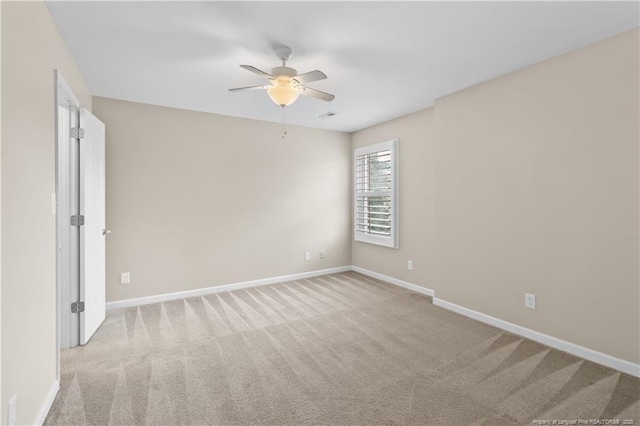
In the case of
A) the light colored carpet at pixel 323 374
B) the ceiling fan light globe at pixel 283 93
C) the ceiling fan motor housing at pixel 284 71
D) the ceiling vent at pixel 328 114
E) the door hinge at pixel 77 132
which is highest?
the ceiling vent at pixel 328 114

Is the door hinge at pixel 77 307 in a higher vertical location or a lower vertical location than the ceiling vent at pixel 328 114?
lower

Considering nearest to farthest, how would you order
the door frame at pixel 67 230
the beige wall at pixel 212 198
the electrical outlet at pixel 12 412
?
the electrical outlet at pixel 12 412
the door frame at pixel 67 230
the beige wall at pixel 212 198

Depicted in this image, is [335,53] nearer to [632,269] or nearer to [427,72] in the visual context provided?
[427,72]

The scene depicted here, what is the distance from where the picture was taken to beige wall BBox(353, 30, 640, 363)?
239cm

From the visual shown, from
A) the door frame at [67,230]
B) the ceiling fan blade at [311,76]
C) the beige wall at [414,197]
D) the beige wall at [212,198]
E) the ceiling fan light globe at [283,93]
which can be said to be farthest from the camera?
the beige wall at [414,197]

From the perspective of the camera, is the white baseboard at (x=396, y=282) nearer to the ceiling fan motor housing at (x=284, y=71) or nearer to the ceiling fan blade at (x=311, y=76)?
the ceiling fan blade at (x=311, y=76)

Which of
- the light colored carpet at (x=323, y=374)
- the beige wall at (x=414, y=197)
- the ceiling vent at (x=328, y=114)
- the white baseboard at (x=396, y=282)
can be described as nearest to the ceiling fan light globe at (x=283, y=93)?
the ceiling vent at (x=328, y=114)

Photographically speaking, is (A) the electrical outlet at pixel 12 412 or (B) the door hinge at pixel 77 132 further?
(B) the door hinge at pixel 77 132

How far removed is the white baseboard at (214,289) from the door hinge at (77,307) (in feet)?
3.21

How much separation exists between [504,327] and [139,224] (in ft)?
13.9

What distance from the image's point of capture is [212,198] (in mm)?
4383

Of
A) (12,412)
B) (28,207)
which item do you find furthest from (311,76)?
(12,412)

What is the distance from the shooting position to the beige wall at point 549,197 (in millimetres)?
2389

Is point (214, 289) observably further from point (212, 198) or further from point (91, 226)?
point (91, 226)
